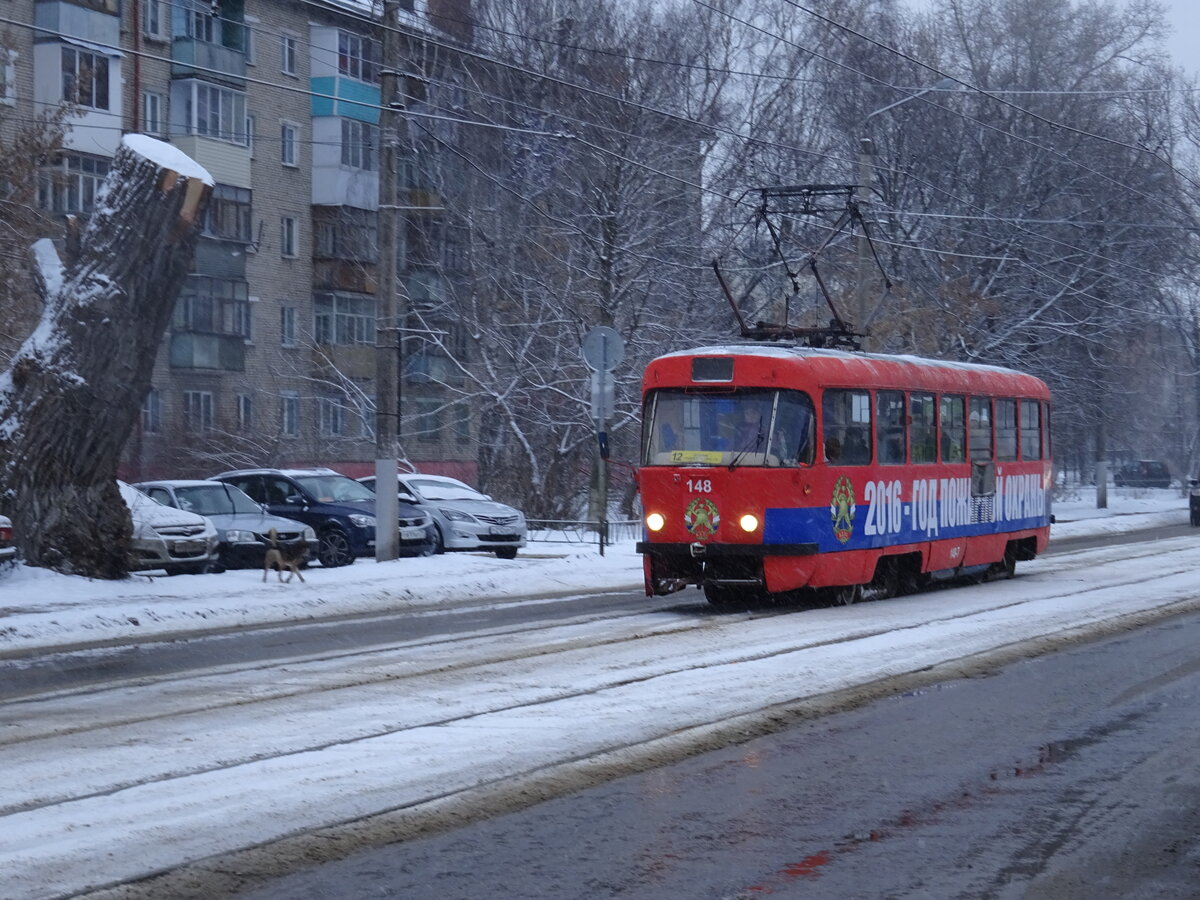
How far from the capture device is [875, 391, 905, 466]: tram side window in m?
19.0

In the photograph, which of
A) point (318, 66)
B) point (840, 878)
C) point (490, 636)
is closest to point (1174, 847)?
point (840, 878)

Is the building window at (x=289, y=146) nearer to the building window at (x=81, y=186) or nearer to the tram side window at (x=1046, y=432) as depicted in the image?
the building window at (x=81, y=186)

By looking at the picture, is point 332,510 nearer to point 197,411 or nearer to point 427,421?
point 427,421

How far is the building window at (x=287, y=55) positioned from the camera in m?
49.5

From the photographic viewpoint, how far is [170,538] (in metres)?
21.3

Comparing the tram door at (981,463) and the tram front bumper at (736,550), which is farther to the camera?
the tram door at (981,463)

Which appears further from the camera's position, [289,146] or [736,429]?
[289,146]

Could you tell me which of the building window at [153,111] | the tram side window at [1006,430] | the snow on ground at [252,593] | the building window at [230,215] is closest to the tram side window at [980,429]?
the tram side window at [1006,430]

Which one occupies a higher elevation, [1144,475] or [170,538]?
[1144,475]

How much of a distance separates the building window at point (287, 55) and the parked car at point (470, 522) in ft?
81.9

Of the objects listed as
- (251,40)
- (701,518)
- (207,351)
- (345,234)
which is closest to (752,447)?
(701,518)

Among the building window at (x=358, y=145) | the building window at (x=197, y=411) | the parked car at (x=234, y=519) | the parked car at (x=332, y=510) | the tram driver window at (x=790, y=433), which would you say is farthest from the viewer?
the building window at (x=358, y=145)

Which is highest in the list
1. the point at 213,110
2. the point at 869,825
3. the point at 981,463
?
the point at 213,110

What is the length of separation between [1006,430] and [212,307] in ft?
91.1
